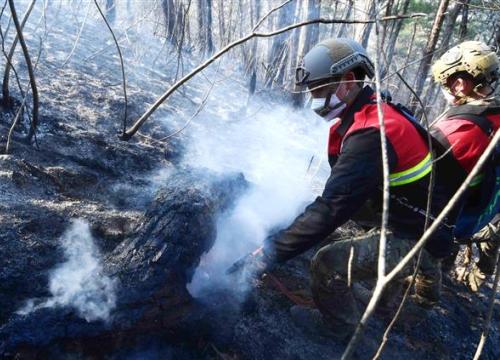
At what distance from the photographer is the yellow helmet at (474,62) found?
2664 millimetres

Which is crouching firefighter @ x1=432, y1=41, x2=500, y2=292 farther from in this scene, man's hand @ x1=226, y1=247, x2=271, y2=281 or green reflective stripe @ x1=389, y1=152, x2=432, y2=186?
man's hand @ x1=226, y1=247, x2=271, y2=281

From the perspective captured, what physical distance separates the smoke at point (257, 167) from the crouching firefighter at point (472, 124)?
1.75 m

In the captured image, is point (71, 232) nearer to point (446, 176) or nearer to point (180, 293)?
point (180, 293)

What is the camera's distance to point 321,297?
2.68 metres

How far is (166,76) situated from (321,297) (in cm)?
669

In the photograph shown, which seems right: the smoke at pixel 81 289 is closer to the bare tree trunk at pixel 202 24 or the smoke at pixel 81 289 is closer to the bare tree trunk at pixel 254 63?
the bare tree trunk at pixel 254 63

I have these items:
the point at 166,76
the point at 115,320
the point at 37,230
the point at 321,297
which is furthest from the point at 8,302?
the point at 166,76

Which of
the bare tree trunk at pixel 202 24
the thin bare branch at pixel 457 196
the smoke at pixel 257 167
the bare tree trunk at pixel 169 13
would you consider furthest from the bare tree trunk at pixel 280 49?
the thin bare branch at pixel 457 196

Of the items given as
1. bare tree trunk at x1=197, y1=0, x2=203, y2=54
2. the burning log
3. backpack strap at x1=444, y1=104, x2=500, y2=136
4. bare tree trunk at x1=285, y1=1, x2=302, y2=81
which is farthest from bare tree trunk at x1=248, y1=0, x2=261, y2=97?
backpack strap at x1=444, y1=104, x2=500, y2=136

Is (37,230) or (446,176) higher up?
(446,176)

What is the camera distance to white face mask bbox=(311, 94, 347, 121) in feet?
7.93

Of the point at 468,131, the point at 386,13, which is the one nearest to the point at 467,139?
the point at 468,131

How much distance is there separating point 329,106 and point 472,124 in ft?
2.93

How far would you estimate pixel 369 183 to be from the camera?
2.09 m
